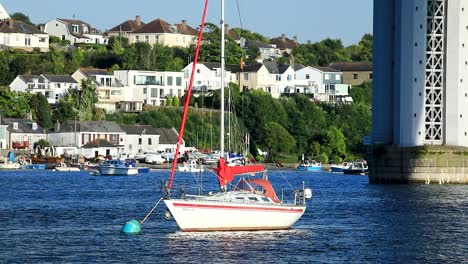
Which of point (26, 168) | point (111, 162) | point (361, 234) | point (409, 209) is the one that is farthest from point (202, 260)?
point (26, 168)

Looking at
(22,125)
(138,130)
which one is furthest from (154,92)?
(22,125)

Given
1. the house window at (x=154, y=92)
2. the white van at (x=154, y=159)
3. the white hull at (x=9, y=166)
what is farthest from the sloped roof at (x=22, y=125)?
the house window at (x=154, y=92)

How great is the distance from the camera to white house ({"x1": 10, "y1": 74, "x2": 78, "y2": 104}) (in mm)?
177625

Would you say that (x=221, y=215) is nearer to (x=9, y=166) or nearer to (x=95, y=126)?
(x=9, y=166)

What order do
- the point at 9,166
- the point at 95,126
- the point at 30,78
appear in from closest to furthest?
the point at 9,166, the point at 95,126, the point at 30,78

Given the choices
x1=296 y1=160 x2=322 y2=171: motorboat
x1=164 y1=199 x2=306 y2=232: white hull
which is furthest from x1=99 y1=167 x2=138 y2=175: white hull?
x1=164 y1=199 x2=306 y2=232: white hull

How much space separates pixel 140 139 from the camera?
170 metres

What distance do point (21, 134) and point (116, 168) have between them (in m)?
25.7

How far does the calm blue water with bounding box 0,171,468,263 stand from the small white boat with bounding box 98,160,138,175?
129ft

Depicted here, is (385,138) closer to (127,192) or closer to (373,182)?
(373,182)

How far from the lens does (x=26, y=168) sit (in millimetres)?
151875

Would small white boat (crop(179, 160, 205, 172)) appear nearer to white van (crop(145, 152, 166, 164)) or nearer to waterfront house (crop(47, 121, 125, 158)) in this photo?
white van (crop(145, 152, 166, 164))

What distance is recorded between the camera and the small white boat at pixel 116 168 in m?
139

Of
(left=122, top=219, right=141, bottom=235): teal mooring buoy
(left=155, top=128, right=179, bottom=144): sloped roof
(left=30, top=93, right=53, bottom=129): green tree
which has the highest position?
(left=30, top=93, right=53, bottom=129): green tree
